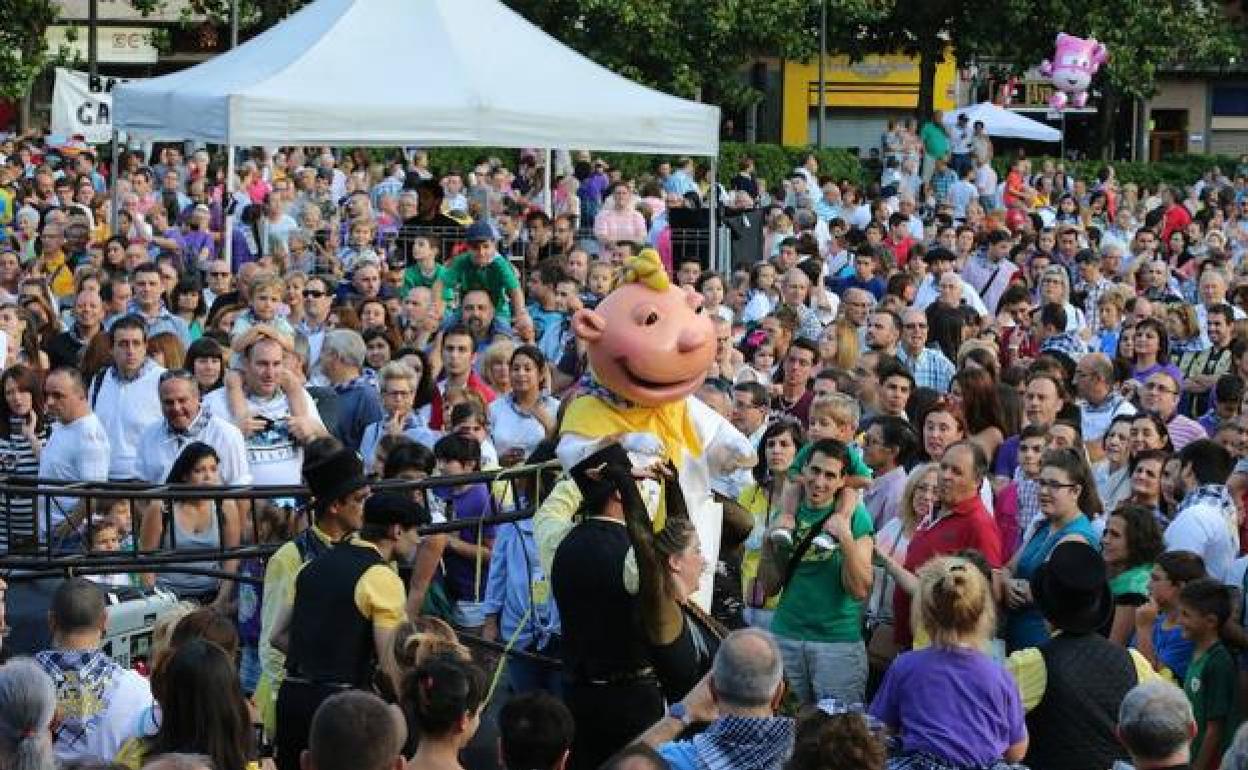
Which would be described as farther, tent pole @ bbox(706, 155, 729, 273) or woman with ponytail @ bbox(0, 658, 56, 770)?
tent pole @ bbox(706, 155, 729, 273)

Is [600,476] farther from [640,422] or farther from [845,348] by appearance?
[845,348]

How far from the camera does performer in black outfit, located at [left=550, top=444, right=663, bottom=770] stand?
7.38 metres

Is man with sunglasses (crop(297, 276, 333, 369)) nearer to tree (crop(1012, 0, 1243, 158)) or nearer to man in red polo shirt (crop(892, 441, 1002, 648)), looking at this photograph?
man in red polo shirt (crop(892, 441, 1002, 648))

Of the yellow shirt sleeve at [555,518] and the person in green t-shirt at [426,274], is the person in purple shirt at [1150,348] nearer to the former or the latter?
the person in green t-shirt at [426,274]

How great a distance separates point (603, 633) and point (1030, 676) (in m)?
1.31

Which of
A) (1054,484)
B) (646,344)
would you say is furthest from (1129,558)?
(646,344)

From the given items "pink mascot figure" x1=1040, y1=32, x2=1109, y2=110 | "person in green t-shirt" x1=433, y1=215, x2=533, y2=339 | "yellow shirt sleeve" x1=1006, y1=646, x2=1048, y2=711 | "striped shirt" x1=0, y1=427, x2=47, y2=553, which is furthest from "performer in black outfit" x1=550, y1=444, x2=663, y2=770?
"pink mascot figure" x1=1040, y1=32, x2=1109, y2=110

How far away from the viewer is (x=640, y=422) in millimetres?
8422

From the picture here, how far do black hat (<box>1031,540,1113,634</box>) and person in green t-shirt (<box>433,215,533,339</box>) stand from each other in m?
8.58

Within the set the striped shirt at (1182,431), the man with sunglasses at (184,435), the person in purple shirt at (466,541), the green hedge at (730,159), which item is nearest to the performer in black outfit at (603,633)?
the person in purple shirt at (466,541)

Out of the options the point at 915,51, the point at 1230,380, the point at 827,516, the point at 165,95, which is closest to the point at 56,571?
the point at 827,516

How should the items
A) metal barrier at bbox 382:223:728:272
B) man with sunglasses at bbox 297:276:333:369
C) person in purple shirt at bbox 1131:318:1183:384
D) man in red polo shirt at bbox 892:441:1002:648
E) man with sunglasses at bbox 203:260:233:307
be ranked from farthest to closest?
metal barrier at bbox 382:223:728:272, man with sunglasses at bbox 203:260:233:307, man with sunglasses at bbox 297:276:333:369, person in purple shirt at bbox 1131:318:1183:384, man in red polo shirt at bbox 892:441:1002:648

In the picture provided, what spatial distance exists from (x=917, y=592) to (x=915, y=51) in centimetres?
3844

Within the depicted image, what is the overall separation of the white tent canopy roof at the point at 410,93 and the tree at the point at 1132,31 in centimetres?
2501
